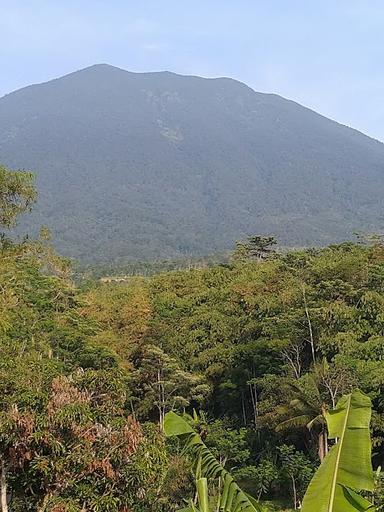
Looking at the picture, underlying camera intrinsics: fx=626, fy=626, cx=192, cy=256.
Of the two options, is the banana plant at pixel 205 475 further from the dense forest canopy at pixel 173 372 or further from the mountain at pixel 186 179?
the mountain at pixel 186 179

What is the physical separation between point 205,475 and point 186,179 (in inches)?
5991

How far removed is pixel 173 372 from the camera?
709 inches

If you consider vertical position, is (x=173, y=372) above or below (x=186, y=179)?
below

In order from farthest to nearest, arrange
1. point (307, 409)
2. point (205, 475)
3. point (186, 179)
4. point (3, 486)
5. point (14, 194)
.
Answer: point (186, 179), point (307, 409), point (14, 194), point (3, 486), point (205, 475)

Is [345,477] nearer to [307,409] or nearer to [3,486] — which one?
[3,486]

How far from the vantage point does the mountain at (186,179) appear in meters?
110

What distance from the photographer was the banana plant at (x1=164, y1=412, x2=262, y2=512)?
2.71 meters

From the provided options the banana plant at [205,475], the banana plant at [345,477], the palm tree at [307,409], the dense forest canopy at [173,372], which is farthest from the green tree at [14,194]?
the banana plant at [345,477]

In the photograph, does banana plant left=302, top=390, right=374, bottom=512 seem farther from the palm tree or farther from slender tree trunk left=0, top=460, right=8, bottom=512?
the palm tree

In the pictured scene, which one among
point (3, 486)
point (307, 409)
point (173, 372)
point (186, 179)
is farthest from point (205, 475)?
point (186, 179)

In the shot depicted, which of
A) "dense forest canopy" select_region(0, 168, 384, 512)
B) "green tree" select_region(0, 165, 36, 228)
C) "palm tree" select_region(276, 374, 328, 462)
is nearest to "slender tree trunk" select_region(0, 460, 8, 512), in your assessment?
"dense forest canopy" select_region(0, 168, 384, 512)

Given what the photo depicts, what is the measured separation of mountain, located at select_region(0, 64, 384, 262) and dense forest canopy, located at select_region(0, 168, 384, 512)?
69.7 meters

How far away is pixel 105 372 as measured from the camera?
7.25 meters

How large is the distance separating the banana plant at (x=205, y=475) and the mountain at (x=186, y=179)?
87.2 meters
